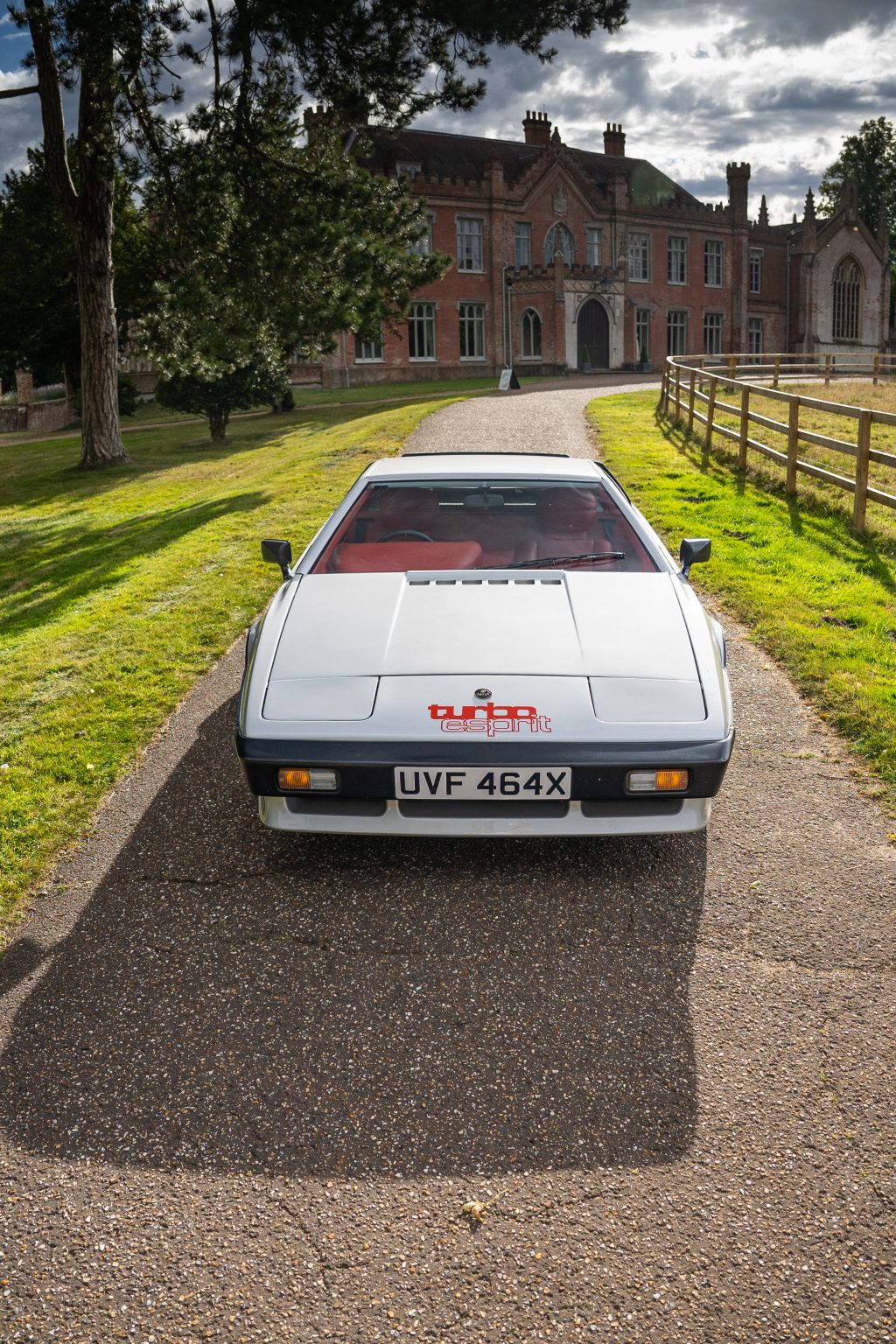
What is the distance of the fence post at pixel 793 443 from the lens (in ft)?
38.7

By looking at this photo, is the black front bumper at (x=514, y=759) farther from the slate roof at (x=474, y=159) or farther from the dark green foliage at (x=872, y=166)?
the dark green foliage at (x=872, y=166)

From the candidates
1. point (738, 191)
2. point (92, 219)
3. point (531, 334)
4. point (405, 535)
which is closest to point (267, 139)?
point (92, 219)

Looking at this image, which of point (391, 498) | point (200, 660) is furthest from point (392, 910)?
point (200, 660)

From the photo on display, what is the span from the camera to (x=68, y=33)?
13742 millimetres

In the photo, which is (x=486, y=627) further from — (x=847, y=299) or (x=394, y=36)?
(x=847, y=299)

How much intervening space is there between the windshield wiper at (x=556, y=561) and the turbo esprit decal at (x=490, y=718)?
1.29 m

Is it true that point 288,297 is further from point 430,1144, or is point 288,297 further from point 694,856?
point 430,1144

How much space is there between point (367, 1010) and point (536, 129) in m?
60.3

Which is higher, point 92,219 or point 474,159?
point 474,159

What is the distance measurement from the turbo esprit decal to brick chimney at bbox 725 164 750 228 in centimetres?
6305

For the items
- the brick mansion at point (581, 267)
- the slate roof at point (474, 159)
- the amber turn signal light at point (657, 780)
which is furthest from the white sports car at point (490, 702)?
the slate roof at point (474, 159)

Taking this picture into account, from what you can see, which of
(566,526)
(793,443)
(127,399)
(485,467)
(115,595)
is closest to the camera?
(566,526)

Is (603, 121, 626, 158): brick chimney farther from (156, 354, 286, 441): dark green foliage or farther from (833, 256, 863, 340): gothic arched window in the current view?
(156, 354, 286, 441): dark green foliage

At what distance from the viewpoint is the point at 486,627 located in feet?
13.8
